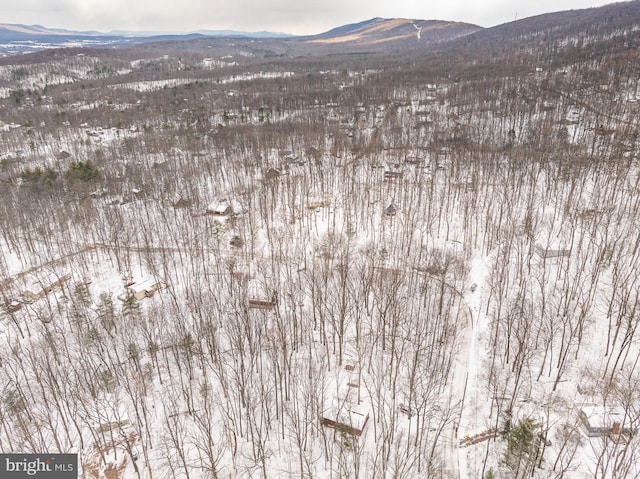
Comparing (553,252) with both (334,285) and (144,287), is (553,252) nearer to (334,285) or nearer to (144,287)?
(334,285)

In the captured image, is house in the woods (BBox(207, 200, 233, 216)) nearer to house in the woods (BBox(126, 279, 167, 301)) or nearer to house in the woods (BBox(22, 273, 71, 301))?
house in the woods (BBox(126, 279, 167, 301))

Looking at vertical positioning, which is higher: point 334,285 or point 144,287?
point 334,285

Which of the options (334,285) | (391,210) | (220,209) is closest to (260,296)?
(334,285)

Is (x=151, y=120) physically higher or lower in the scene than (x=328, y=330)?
higher

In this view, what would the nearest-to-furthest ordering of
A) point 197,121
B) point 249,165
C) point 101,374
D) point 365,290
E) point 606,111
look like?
point 101,374 < point 365,290 < point 249,165 < point 606,111 < point 197,121

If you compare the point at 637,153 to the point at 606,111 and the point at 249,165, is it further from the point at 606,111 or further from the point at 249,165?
the point at 249,165

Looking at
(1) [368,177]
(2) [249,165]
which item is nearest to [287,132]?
(2) [249,165]
